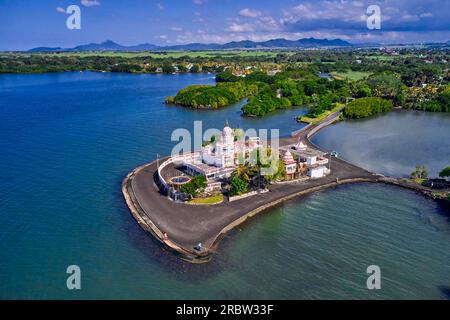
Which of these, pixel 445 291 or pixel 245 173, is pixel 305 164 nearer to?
pixel 245 173

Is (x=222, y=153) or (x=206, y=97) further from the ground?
(x=206, y=97)

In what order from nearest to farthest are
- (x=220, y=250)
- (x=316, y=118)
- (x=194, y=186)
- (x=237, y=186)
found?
(x=220, y=250)
(x=237, y=186)
(x=194, y=186)
(x=316, y=118)

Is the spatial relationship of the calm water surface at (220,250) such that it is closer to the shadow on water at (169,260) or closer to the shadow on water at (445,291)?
the shadow on water at (169,260)

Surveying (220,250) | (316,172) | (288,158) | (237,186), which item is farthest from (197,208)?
(316,172)

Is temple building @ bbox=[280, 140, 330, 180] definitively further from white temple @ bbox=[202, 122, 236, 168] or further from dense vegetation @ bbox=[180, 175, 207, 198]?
dense vegetation @ bbox=[180, 175, 207, 198]

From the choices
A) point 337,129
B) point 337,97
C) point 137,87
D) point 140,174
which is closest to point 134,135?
point 140,174

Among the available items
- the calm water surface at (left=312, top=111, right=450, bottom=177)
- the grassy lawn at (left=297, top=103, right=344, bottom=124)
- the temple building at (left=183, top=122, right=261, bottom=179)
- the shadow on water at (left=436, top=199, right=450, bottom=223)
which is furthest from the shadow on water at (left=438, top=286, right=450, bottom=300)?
the grassy lawn at (left=297, top=103, right=344, bottom=124)
